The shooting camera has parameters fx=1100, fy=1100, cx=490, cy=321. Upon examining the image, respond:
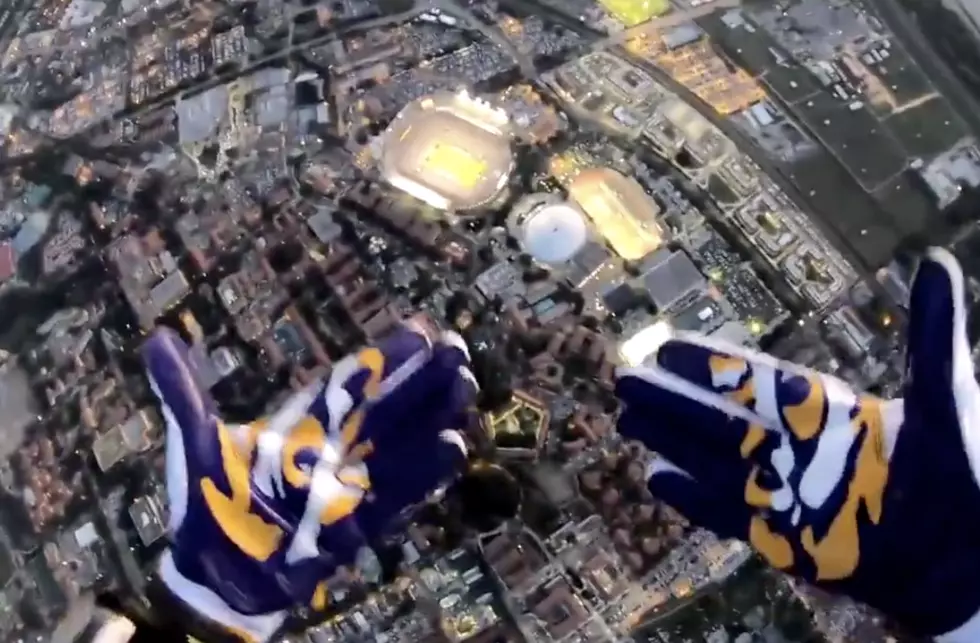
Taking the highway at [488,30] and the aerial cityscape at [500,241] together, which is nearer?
the aerial cityscape at [500,241]

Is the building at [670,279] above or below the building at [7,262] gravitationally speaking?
below

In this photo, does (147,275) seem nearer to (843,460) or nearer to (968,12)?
(843,460)

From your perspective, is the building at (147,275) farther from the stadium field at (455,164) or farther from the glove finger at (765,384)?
the glove finger at (765,384)

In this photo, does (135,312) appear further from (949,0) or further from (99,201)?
(949,0)

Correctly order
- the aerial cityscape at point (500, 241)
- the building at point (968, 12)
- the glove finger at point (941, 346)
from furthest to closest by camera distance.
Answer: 1. the building at point (968, 12)
2. the aerial cityscape at point (500, 241)
3. the glove finger at point (941, 346)

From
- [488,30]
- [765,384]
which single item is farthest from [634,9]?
A: [765,384]

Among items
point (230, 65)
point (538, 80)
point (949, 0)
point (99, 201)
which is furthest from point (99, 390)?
point (949, 0)

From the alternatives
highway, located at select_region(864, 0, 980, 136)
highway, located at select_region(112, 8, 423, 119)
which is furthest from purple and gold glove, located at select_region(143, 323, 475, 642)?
highway, located at select_region(864, 0, 980, 136)

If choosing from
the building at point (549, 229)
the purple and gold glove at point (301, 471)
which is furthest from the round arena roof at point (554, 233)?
the purple and gold glove at point (301, 471)
